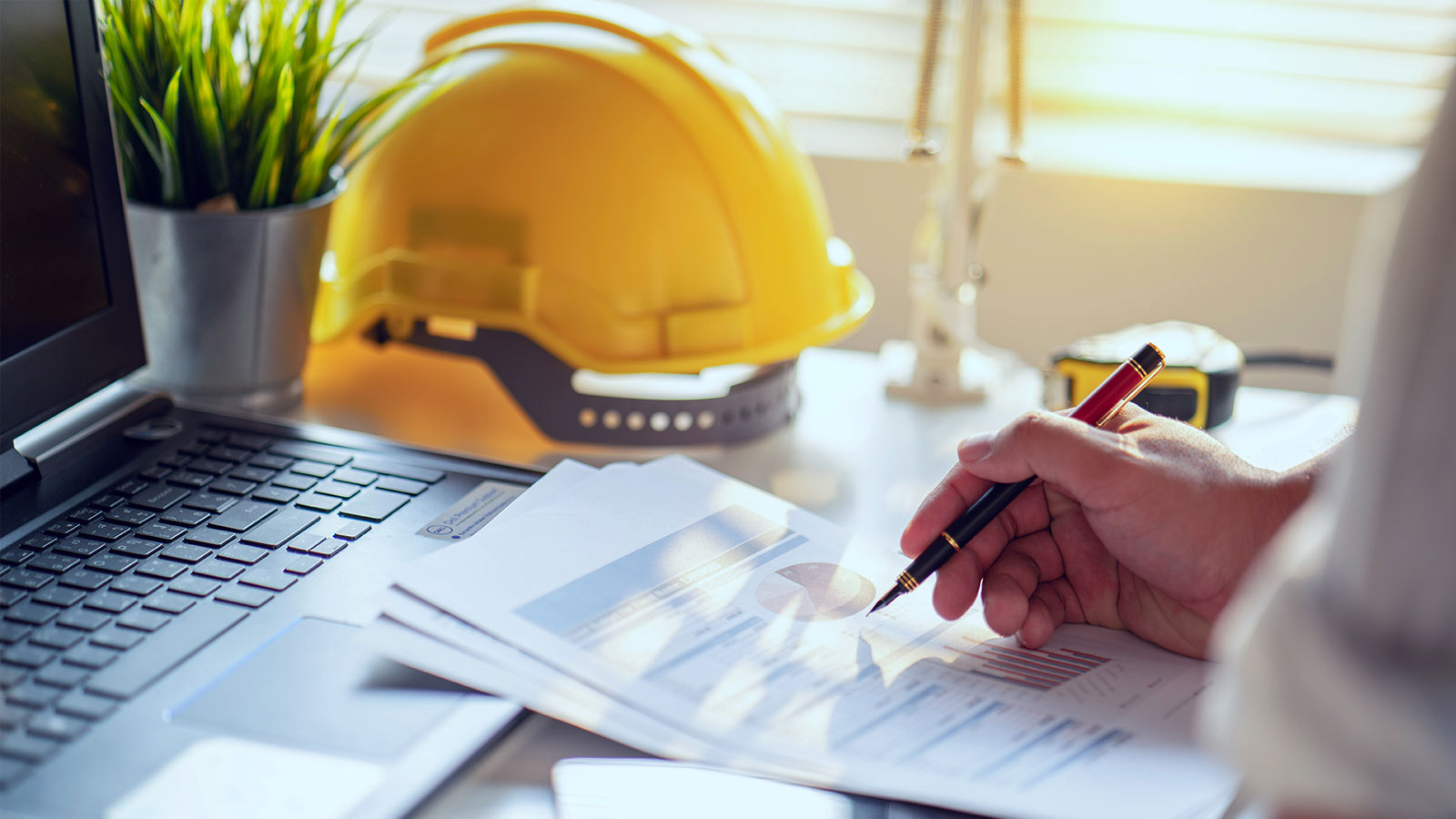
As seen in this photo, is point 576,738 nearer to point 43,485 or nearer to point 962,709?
point 962,709

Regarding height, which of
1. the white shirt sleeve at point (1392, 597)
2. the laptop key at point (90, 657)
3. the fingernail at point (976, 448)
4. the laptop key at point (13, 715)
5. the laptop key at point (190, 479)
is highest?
the white shirt sleeve at point (1392, 597)

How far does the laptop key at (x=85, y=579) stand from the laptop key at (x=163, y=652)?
5 cm

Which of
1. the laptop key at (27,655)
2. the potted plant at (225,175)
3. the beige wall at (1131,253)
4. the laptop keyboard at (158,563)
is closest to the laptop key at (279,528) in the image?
the laptop keyboard at (158,563)

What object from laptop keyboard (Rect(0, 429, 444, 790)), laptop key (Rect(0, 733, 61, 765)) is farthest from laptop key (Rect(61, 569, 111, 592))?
laptop key (Rect(0, 733, 61, 765))

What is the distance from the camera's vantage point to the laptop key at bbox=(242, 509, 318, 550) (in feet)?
1.77

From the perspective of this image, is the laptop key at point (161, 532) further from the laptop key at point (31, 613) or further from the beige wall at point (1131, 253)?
the beige wall at point (1131, 253)

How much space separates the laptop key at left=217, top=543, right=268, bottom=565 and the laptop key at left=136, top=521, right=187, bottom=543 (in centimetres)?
3

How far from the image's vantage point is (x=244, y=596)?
0.49 meters

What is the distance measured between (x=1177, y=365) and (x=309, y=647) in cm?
55

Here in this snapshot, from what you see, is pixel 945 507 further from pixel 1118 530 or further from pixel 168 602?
pixel 168 602

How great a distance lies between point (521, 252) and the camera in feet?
2.38

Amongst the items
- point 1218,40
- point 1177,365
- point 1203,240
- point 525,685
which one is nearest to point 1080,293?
point 1203,240

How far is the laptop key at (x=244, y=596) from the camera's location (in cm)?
49

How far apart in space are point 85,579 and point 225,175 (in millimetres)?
305
